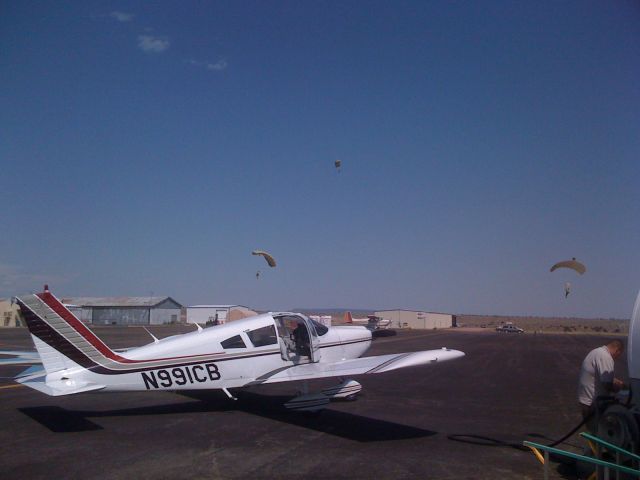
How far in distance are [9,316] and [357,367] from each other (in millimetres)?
79824

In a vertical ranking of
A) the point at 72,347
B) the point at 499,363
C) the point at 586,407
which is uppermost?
the point at 72,347

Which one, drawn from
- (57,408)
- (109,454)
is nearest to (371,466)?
(109,454)

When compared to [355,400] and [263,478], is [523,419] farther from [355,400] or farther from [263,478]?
[263,478]

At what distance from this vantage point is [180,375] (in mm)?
10242

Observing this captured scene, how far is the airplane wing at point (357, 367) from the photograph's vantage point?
31.8 feet

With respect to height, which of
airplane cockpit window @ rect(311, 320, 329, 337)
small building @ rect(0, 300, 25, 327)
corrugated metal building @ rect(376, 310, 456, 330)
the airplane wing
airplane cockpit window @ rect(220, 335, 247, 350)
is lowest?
corrugated metal building @ rect(376, 310, 456, 330)

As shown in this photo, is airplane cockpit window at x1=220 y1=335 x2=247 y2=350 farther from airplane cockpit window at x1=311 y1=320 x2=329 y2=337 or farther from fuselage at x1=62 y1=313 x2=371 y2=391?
airplane cockpit window at x1=311 y1=320 x2=329 y2=337

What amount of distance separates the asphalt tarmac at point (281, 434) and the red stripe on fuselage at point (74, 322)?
1.27 metres

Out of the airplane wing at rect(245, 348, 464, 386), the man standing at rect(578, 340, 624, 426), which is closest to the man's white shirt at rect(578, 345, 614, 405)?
the man standing at rect(578, 340, 624, 426)

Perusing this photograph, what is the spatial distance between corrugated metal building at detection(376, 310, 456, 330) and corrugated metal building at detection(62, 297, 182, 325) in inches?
1480

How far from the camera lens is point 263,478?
6582 mm

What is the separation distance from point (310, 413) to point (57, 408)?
565 cm

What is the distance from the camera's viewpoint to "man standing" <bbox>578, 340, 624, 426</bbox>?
6984mm

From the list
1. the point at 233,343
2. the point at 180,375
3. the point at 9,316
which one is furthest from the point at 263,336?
the point at 9,316
